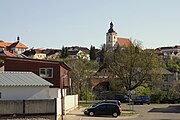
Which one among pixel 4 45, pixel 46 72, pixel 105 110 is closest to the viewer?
pixel 105 110

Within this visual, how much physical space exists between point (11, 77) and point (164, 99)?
42.1 metres

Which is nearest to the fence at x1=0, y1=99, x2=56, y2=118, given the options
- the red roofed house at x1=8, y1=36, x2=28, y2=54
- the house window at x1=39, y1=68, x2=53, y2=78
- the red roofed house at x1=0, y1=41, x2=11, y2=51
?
the house window at x1=39, y1=68, x2=53, y2=78

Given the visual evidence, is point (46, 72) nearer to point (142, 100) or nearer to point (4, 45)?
point (142, 100)

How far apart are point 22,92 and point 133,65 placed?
43339mm

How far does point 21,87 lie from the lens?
3522 cm

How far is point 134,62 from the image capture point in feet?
249

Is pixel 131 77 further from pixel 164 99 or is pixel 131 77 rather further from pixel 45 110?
pixel 45 110

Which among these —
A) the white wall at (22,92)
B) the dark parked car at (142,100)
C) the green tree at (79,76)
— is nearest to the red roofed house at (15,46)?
the green tree at (79,76)

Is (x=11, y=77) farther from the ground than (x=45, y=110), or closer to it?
farther from the ground

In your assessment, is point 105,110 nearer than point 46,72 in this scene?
Yes

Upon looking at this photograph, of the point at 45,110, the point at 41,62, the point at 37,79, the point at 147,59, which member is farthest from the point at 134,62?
the point at 45,110

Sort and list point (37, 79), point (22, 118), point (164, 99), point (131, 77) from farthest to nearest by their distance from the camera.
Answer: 1. point (131, 77)
2. point (164, 99)
3. point (37, 79)
4. point (22, 118)

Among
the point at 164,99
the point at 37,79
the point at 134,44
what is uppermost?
the point at 134,44

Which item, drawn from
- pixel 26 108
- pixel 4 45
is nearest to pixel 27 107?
pixel 26 108
